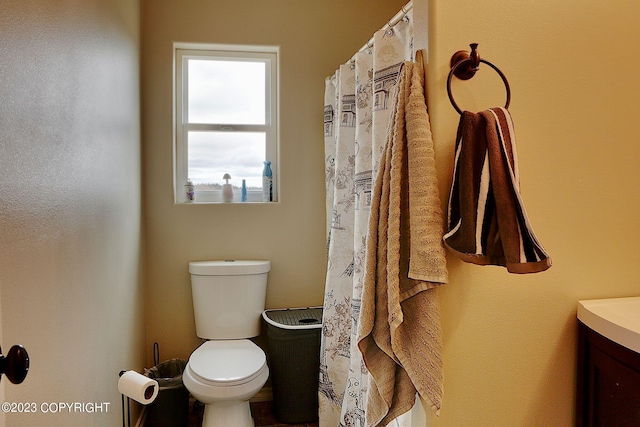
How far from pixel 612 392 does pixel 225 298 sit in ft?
→ 5.77

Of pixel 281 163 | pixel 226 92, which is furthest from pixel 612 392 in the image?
pixel 226 92

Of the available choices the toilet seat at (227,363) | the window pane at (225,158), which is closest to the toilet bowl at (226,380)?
the toilet seat at (227,363)

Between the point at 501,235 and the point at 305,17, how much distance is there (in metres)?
1.98

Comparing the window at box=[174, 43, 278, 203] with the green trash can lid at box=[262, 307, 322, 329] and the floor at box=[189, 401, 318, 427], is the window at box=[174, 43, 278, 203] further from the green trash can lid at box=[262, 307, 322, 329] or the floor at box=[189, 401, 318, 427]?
the floor at box=[189, 401, 318, 427]

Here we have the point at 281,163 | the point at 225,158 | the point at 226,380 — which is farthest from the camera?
the point at 225,158

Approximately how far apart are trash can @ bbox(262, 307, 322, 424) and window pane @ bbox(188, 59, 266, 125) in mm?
1252

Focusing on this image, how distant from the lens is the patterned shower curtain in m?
1.48

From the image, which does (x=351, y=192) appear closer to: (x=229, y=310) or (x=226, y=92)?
(x=229, y=310)

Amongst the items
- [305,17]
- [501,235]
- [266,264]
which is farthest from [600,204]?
[305,17]

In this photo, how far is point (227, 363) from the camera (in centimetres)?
198

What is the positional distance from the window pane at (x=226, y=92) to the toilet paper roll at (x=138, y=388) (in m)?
1.57

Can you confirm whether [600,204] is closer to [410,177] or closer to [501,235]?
→ [501,235]

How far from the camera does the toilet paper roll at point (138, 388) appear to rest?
1.47 metres

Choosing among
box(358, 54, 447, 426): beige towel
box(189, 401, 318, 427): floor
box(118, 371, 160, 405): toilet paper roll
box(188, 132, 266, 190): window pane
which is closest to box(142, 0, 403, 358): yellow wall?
box(188, 132, 266, 190): window pane
